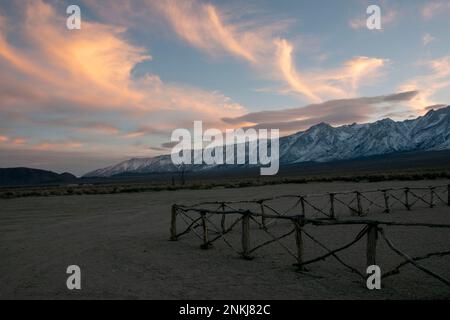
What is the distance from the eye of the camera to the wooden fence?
328 inches

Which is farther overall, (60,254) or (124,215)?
(124,215)

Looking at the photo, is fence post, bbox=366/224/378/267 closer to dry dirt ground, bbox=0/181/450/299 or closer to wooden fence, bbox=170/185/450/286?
wooden fence, bbox=170/185/450/286

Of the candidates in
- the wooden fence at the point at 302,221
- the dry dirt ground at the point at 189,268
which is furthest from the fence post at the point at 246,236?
the dry dirt ground at the point at 189,268

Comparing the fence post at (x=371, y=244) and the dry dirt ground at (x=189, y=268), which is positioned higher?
the fence post at (x=371, y=244)

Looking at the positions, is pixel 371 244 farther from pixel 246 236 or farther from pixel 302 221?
pixel 246 236

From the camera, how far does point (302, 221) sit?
32.1 feet

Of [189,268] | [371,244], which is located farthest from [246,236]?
[371,244]

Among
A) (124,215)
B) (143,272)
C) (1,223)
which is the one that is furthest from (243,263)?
(1,223)

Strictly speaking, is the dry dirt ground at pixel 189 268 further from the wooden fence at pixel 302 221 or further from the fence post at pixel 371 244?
the fence post at pixel 371 244

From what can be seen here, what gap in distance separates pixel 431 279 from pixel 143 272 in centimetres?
660

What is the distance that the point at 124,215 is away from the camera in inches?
982

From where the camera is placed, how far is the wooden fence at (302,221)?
8.34 m

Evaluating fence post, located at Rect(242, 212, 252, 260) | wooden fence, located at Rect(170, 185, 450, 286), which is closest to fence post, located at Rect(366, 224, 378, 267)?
wooden fence, located at Rect(170, 185, 450, 286)
